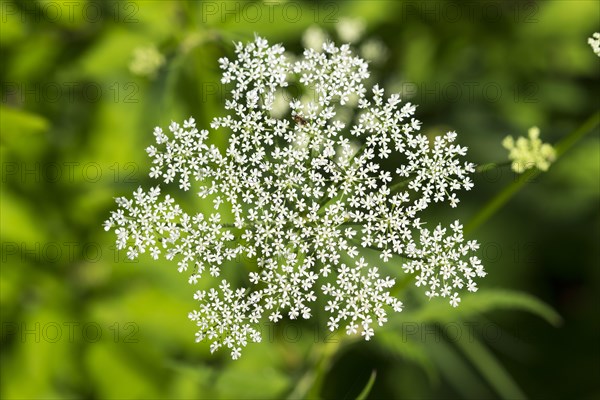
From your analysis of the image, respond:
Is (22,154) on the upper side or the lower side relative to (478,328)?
upper

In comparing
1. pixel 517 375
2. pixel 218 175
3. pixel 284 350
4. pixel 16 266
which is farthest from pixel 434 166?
pixel 517 375

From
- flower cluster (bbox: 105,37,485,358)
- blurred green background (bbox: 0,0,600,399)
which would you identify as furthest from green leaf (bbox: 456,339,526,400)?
flower cluster (bbox: 105,37,485,358)

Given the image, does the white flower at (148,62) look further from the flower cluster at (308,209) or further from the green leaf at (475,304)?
the green leaf at (475,304)

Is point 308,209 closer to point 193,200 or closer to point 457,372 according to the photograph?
point 193,200

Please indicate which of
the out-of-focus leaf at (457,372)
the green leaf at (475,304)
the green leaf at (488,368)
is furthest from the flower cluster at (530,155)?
the out-of-focus leaf at (457,372)

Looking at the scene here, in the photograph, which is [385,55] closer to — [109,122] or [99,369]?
[109,122]

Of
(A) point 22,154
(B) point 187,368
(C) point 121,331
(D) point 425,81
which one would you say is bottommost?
(B) point 187,368

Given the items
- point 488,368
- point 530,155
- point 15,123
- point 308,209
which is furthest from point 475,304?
point 15,123

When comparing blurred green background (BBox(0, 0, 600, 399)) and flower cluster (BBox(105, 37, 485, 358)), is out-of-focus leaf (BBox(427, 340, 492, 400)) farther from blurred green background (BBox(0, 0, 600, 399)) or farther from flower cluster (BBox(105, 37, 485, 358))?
flower cluster (BBox(105, 37, 485, 358))

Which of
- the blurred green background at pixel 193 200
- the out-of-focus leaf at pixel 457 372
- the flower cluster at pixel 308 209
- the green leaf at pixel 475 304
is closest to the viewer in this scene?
the flower cluster at pixel 308 209
